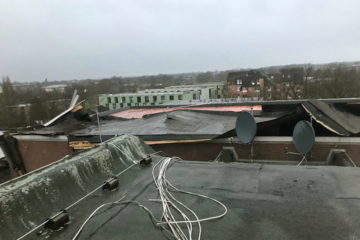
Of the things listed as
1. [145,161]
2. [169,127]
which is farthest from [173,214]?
[169,127]

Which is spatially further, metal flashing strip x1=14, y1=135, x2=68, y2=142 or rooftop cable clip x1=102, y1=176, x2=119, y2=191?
metal flashing strip x1=14, y1=135, x2=68, y2=142

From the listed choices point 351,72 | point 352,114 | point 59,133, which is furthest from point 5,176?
point 351,72

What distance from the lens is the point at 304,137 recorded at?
7.29 metres

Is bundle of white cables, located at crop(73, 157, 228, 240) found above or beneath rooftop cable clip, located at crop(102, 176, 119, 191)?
beneath

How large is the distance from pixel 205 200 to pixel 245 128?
189 inches

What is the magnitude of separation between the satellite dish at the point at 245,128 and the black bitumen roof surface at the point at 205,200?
136 inches

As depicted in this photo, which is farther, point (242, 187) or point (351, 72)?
A: point (351, 72)

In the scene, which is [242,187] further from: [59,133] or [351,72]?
[351,72]

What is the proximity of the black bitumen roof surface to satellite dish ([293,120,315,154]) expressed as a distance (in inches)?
132

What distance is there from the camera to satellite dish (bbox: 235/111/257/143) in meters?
7.71

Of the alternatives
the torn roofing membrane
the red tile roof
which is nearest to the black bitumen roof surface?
the torn roofing membrane

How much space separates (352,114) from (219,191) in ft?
23.6

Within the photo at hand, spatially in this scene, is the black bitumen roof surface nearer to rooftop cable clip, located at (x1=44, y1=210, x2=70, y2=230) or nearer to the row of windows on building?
rooftop cable clip, located at (x1=44, y1=210, x2=70, y2=230)

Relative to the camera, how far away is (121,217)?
309 cm
